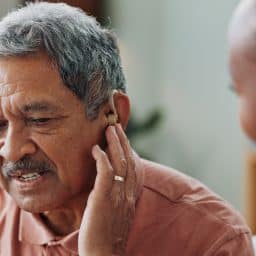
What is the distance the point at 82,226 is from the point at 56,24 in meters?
0.48

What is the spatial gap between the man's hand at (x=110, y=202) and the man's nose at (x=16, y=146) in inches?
6.3

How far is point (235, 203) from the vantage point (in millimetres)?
5102

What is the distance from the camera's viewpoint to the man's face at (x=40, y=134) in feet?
6.20

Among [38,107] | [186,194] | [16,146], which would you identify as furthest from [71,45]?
[186,194]

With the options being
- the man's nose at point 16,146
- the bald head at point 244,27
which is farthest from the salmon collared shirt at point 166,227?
the bald head at point 244,27

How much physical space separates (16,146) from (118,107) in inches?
11.5

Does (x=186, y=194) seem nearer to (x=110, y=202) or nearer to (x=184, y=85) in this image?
(x=110, y=202)

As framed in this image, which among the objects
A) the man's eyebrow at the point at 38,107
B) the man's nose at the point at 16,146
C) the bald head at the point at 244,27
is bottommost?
the man's nose at the point at 16,146

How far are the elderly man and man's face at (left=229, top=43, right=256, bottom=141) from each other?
0.33m

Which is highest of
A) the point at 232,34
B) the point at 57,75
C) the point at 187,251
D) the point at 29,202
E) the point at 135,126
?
the point at 232,34

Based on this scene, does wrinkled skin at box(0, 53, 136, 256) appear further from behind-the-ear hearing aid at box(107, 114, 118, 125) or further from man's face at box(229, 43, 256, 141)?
man's face at box(229, 43, 256, 141)

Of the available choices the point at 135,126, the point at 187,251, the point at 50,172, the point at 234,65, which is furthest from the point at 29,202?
the point at 135,126

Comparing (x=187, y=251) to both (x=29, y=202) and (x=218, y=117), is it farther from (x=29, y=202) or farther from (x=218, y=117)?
(x=218, y=117)

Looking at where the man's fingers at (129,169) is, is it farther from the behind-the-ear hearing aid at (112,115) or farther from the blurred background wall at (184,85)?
the blurred background wall at (184,85)
